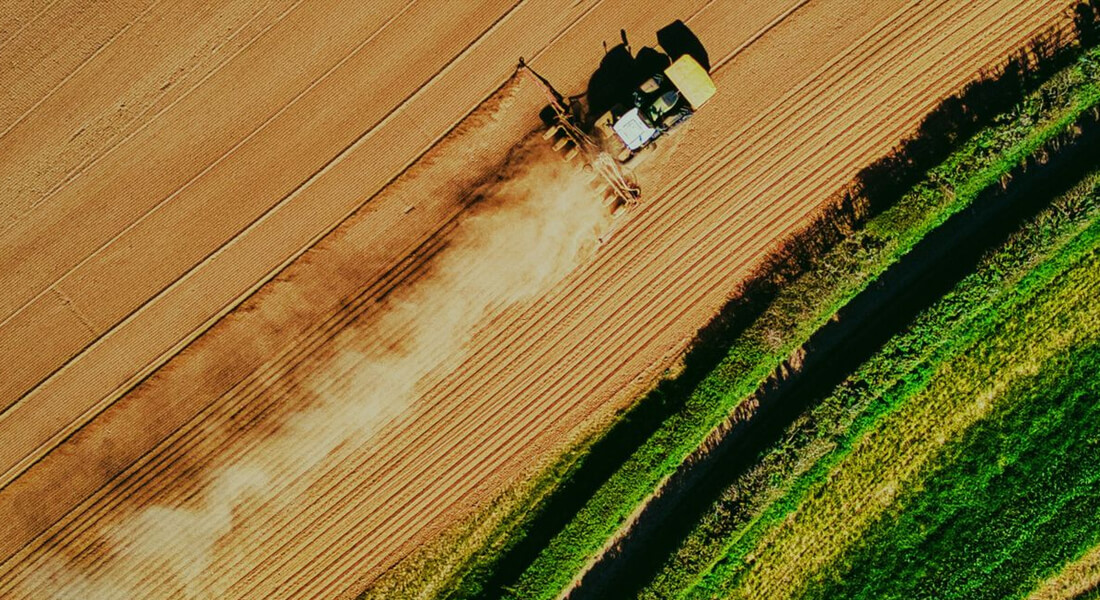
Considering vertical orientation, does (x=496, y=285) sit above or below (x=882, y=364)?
above

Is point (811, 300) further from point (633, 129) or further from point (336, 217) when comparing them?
point (336, 217)

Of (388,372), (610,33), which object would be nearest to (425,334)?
(388,372)

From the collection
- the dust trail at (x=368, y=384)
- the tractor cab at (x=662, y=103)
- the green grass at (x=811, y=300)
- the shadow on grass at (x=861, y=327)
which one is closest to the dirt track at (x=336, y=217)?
the dust trail at (x=368, y=384)

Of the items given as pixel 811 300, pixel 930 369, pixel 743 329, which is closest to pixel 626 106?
pixel 743 329

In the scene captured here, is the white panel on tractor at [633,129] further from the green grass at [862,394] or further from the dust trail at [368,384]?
the green grass at [862,394]

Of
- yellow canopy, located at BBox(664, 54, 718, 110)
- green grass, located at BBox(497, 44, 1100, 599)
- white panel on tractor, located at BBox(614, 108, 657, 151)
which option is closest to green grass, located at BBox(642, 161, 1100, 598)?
green grass, located at BBox(497, 44, 1100, 599)

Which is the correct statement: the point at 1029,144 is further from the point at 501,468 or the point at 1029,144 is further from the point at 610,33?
the point at 501,468

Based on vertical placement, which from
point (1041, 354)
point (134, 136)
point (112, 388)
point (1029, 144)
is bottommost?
point (1041, 354)
